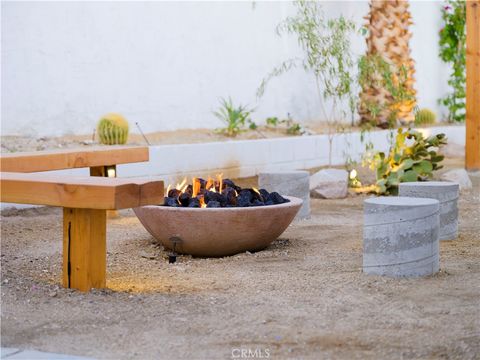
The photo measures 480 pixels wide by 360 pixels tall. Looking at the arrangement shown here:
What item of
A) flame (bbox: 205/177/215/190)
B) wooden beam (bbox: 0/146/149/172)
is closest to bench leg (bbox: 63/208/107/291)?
wooden beam (bbox: 0/146/149/172)

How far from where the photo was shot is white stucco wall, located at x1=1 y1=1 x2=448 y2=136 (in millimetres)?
8438

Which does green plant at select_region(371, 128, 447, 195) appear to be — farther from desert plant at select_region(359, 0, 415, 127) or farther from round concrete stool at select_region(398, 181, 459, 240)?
desert plant at select_region(359, 0, 415, 127)

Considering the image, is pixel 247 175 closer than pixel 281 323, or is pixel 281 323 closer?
pixel 281 323

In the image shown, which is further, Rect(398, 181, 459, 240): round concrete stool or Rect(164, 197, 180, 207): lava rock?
Rect(398, 181, 459, 240): round concrete stool

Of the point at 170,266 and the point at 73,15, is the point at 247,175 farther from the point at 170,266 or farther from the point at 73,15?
the point at 170,266

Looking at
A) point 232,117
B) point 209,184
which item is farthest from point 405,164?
point 209,184

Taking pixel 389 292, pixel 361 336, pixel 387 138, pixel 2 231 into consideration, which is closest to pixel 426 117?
pixel 387 138

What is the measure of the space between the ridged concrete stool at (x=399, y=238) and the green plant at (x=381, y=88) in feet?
14.9

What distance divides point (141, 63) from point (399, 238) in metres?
5.37

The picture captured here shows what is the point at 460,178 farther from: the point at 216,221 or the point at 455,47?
the point at 455,47

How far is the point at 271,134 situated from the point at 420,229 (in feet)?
19.5

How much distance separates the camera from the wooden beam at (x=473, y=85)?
10.4m

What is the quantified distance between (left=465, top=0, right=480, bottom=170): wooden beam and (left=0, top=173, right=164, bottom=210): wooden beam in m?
6.91

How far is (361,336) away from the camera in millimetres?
3715
